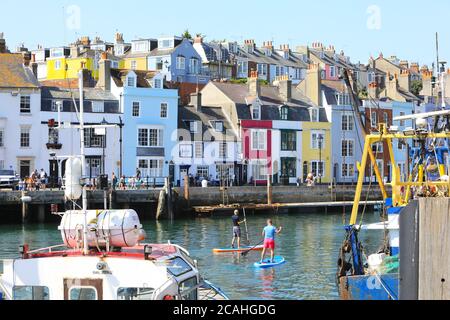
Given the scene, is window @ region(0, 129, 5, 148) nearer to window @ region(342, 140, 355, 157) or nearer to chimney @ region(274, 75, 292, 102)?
chimney @ region(274, 75, 292, 102)

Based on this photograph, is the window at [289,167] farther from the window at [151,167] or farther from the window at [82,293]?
the window at [82,293]

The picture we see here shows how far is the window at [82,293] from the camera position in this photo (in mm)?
14375

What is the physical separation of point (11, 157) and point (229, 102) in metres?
20.3

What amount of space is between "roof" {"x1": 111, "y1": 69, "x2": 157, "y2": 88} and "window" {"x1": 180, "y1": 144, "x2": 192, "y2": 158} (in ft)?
18.0

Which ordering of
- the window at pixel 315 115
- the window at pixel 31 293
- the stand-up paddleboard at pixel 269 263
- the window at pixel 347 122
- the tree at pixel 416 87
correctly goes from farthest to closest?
the tree at pixel 416 87
the window at pixel 347 122
the window at pixel 315 115
the stand-up paddleboard at pixel 269 263
the window at pixel 31 293

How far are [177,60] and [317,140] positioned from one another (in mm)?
29589

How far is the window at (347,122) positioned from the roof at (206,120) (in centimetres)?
1259

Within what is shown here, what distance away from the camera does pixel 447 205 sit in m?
8.67

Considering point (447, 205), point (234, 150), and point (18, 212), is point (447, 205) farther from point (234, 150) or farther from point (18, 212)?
point (234, 150)

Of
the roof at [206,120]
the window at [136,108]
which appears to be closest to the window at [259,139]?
the roof at [206,120]

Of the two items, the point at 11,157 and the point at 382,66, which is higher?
the point at 382,66

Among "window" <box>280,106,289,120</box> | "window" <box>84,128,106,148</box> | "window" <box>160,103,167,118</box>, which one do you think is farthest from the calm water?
"window" <box>280,106,289,120</box>

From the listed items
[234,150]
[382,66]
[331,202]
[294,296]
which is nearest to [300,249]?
[294,296]
